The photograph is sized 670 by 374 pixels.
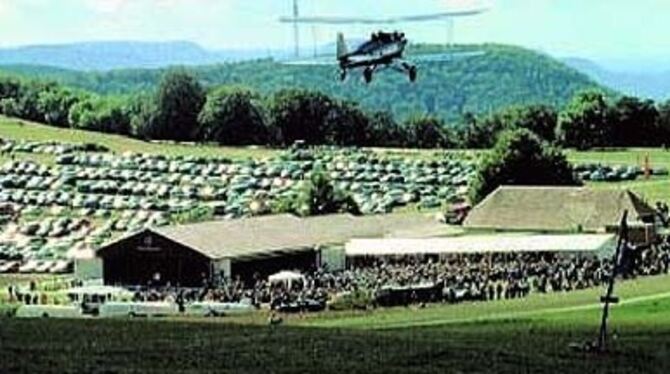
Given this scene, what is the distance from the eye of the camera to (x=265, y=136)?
180375mm

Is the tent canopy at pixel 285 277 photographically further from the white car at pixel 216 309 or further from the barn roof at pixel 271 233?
the white car at pixel 216 309

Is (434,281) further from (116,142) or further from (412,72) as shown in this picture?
(116,142)

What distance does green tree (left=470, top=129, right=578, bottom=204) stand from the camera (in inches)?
4660

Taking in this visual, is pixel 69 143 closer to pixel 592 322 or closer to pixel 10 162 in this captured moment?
pixel 10 162

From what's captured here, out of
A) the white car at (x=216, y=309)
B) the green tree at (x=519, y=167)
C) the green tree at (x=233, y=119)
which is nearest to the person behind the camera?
the white car at (x=216, y=309)

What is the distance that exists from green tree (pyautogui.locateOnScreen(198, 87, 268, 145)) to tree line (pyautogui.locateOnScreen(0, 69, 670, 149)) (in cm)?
10

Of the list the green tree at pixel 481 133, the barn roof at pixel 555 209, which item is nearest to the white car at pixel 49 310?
the barn roof at pixel 555 209

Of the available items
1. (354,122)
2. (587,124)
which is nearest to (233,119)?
(354,122)

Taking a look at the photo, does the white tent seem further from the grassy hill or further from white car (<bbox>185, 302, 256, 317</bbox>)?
the grassy hill

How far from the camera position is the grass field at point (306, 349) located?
107 ft

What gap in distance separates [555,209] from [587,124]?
218 feet

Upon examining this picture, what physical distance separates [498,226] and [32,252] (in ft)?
87.6

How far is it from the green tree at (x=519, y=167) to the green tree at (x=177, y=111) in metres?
73.2

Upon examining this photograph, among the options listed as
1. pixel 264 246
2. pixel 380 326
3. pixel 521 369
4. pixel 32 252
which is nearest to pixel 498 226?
pixel 264 246
